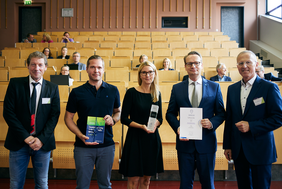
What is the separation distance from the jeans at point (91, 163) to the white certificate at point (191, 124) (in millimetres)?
505

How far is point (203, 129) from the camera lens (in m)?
1.37

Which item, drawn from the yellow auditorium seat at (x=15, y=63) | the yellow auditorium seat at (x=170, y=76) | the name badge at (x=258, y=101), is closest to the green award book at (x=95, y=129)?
the name badge at (x=258, y=101)

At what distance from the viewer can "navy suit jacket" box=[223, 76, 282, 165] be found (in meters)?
1.28

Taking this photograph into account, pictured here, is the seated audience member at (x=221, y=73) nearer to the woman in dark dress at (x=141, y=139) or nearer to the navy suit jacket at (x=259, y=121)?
the navy suit jacket at (x=259, y=121)

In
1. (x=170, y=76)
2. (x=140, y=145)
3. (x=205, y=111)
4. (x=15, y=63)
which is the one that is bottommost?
(x=140, y=145)

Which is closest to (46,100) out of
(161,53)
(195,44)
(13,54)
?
(161,53)

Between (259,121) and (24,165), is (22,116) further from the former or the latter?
(259,121)

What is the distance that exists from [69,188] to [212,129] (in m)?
1.53

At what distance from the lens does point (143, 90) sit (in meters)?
1.54

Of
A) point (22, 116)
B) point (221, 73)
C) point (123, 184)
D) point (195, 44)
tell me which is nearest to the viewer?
point (22, 116)

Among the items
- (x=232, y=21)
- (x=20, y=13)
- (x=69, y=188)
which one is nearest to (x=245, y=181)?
(x=69, y=188)

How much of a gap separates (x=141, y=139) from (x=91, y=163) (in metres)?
0.37

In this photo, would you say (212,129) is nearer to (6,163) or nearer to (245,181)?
(245,181)

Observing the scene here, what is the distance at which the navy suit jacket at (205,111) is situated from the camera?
1.34 meters
